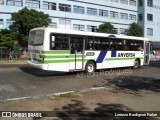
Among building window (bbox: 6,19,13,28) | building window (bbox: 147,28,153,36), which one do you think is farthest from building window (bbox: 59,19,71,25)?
building window (bbox: 147,28,153,36)

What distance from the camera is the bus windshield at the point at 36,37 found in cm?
1548

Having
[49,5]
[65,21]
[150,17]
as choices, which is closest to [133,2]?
[150,17]

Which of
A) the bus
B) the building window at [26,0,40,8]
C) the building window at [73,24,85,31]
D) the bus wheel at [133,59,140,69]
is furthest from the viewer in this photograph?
the building window at [73,24,85,31]

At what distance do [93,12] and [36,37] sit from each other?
42058mm

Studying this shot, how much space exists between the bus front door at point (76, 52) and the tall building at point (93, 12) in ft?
94.9

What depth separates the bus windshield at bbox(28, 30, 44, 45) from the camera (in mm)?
15484

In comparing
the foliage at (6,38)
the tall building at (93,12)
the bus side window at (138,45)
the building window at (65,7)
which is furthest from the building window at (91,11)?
the bus side window at (138,45)

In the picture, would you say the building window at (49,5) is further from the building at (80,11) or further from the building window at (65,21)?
the building window at (65,21)

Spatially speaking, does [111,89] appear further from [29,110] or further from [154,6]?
[154,6]

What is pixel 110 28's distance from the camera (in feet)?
168

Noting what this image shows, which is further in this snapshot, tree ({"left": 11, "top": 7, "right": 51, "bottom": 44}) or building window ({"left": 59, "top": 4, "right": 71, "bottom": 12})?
building window ({"left": 59, "top": 4, "right": 71, "bottom": 12})

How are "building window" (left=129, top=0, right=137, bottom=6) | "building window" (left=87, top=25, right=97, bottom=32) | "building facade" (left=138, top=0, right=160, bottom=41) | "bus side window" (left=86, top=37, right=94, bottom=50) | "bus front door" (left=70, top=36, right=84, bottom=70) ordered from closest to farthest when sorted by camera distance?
1. "bus front door" (left=70, top=36, right=84, bottom=70)
2. "bus side window" (left=86, top=37, right=94, bottom=50)
3. "building window" (left=87, top=25, right=97, bottom=32)
4. "building window" (left=129, top=0, right=137, bottom=6)
5. "building facade" (left=138, top=0, right=160, bottom=41)

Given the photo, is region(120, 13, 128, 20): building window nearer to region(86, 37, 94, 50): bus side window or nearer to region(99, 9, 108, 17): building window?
region(99, 9, 108, 17): building window

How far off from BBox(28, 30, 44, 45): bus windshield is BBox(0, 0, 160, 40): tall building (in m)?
28.2
